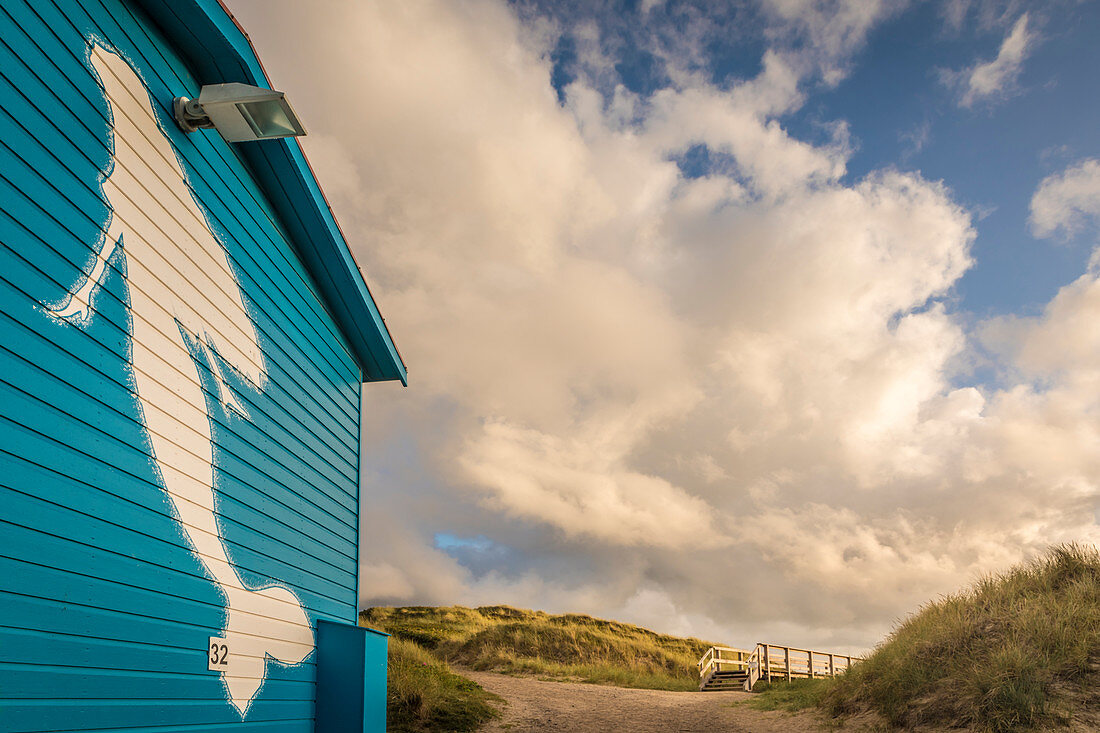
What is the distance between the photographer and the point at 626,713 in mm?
14844

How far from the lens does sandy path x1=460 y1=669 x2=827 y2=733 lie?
12648 mm

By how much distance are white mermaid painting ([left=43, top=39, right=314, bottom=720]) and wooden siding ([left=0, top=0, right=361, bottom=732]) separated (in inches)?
1.0

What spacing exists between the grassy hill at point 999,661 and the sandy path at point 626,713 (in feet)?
4.14

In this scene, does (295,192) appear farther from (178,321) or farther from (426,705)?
(426,705)

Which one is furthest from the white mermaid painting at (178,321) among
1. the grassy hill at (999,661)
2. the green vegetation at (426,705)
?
the grassy hill at (999,661)

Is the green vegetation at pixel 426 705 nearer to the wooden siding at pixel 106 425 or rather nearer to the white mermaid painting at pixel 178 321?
the wooden siding at pixel 106 425

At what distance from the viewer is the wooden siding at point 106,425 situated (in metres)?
4.00

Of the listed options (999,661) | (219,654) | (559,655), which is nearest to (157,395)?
(219,654)

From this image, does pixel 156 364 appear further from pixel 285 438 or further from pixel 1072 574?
pixel 1072 574

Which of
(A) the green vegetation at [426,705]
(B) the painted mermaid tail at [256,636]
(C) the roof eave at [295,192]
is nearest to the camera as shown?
(C) the roof eave at [295,192]

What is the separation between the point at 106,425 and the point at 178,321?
117 cm

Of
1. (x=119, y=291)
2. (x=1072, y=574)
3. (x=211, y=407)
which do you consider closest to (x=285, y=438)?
(x=211, y=407)

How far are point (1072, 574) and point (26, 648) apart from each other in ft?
45.9

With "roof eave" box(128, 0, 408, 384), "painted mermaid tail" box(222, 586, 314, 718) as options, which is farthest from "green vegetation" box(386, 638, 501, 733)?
"roof eave" box(128, 0, 408, 384)
